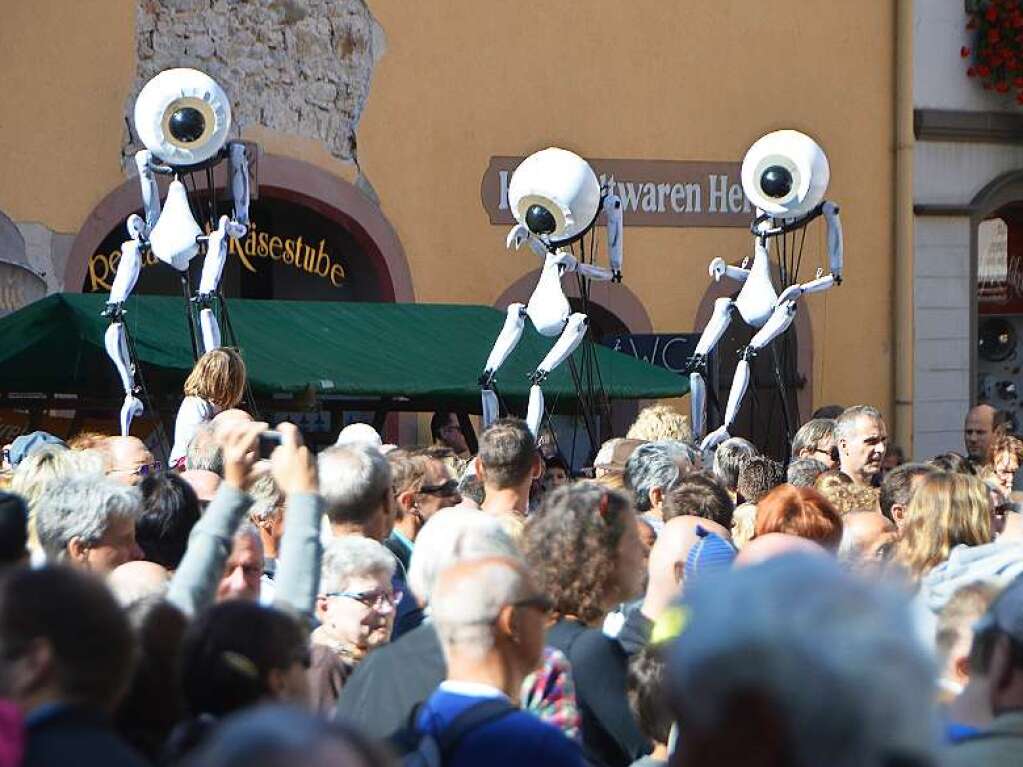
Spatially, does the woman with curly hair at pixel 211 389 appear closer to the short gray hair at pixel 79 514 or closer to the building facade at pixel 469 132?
the short gray hair at pixel 79 514

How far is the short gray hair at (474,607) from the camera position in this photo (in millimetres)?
3285

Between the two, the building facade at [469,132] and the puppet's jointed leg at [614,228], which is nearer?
the puppet's jointed leg at [614,228]

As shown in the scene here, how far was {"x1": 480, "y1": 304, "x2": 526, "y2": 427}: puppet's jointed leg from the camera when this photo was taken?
424 inches

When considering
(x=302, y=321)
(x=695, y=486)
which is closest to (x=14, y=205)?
(x=302, y=321)

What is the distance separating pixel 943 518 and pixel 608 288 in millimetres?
9985

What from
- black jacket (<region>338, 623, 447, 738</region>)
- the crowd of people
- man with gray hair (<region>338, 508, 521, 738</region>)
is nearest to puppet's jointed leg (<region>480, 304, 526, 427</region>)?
the crowd of people

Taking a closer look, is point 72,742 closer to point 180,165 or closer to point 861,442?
point 861,442

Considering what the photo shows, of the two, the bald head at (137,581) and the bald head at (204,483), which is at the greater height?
the bald head at (204,483)

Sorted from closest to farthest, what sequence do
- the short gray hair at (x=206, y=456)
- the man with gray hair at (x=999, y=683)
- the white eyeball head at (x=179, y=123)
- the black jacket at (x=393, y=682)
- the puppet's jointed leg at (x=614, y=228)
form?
the man with gray hair at (x=999, y=683), the black jacket at (x=393, y=682), the short gray hair at (x=206, y=456), the white eyeball head at (x=179, y=123), the puppet's jointed leg at (x=614, y=228)

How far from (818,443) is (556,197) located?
2693mm

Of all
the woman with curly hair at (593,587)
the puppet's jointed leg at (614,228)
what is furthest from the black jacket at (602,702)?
the puppet's jointed leg at (614,228)

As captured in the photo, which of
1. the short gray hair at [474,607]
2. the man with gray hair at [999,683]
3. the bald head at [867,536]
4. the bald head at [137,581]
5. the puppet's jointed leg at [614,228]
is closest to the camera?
the man with gray hair at [999,683]

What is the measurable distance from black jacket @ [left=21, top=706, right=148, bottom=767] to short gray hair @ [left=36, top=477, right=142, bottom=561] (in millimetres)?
1950

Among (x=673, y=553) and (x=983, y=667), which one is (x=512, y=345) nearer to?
(x=673, y=553)
